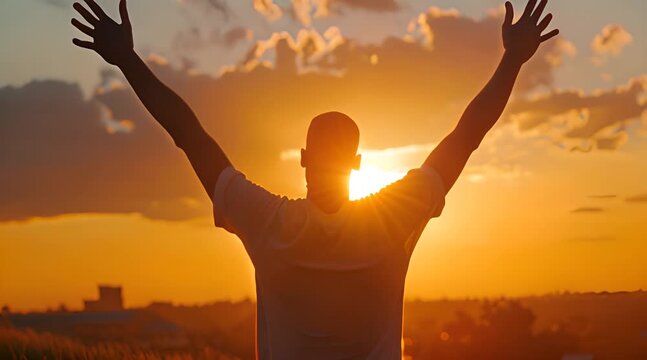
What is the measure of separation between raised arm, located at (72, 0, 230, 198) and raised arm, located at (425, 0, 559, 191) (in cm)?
91

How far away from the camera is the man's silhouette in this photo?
11.9 ft

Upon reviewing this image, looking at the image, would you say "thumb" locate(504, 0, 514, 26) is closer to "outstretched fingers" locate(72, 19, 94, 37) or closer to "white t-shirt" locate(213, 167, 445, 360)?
"white t-shirt" locate(213, 167, 445, 360)

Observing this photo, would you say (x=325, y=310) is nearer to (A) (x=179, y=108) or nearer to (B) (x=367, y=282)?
(B) (x=367, y=282)

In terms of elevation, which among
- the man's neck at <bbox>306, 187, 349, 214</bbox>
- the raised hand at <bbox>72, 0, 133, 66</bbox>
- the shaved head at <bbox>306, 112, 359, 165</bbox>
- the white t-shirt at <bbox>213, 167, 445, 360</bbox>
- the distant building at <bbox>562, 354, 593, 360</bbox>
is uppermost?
the raised hand at <bbox>72, 0, 133, 66</bbox>

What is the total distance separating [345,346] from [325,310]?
0.16 metres

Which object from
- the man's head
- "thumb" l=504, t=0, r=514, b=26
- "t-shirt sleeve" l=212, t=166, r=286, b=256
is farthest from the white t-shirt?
"thumb" l=504, t=0, r=514, b=26

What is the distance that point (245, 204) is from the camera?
3637mm

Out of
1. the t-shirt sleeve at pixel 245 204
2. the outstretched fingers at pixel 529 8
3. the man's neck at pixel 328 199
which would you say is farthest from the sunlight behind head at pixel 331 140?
the outstretched fingers at pixel 529 8

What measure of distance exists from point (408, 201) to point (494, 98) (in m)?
0.70

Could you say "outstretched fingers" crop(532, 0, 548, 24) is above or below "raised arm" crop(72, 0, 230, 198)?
above

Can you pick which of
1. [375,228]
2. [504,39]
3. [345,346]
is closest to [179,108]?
[375,228]

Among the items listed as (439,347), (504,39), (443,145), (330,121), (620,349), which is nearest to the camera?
(330,121)

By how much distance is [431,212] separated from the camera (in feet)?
12.5

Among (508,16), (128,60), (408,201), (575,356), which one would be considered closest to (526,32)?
(508,16)
